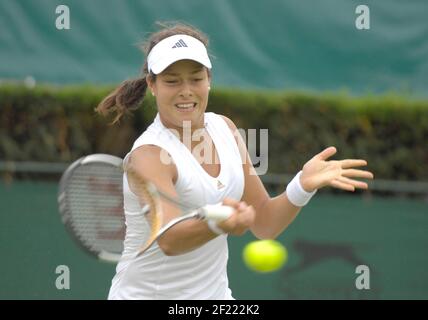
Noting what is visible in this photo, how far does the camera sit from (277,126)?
6.64 meters

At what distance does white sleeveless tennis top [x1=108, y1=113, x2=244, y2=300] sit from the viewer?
113 inches

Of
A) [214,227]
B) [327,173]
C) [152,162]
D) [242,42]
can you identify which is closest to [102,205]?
[152,162]

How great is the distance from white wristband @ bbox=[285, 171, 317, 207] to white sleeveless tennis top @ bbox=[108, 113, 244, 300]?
174 mm

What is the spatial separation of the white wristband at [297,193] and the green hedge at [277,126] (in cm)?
345

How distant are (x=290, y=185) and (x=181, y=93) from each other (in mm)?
478

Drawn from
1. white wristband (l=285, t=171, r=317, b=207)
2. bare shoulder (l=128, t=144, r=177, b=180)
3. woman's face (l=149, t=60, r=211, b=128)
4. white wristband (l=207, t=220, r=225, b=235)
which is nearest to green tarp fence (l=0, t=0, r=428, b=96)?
white wristband (l=285, t=171, r=317, b=207)

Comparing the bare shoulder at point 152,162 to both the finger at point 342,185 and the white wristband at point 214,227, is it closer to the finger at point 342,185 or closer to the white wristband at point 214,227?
the white wristband at point 214,227

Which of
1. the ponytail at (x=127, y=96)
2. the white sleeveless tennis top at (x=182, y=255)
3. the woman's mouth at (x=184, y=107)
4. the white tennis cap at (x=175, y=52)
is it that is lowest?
the white sleeveless tennis top at (x=182, y=255)

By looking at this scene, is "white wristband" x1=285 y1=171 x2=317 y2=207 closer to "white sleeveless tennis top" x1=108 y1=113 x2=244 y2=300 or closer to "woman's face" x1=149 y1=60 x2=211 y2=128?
"white sleeveless tennis top" x1=108 y1=113 x2=244 y2=300

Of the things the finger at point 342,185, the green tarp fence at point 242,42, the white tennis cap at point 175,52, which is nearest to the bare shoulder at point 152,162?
the white tennis cap at point 175,52

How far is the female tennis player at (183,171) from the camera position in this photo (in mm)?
2838

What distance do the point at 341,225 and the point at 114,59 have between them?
1874 mm

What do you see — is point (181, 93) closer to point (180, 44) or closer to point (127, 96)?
point (180, 44)

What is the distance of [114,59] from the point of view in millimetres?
6547
